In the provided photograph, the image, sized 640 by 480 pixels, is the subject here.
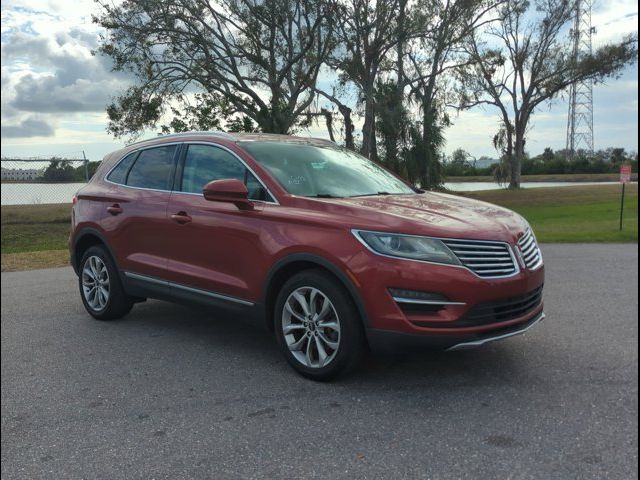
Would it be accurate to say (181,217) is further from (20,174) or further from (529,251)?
(20,174)

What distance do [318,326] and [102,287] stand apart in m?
2.93

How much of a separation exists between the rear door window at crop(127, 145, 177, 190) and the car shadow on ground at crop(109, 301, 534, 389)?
4.47ft

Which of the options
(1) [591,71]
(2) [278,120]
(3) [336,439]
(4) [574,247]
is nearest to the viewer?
(3) [336,439]

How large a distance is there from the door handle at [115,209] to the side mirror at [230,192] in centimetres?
152

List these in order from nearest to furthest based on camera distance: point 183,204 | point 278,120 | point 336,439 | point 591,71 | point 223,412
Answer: point 336,439
point 223,412
point 183,204
point 278,120
point 591,71

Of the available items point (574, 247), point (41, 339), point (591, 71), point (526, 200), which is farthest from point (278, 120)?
point (591, 71)

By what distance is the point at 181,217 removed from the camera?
4.89m

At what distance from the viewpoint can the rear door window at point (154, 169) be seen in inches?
208

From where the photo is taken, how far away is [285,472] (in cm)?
285

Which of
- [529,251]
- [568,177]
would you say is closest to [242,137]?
[529,251]

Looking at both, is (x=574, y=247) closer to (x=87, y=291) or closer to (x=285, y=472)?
(x=87, y=291)

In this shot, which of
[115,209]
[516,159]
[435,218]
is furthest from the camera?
[516,159]

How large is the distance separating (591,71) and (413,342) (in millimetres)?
37946

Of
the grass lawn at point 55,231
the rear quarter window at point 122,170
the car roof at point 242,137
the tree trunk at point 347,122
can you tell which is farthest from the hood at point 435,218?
the tree trunk at point 347,122
